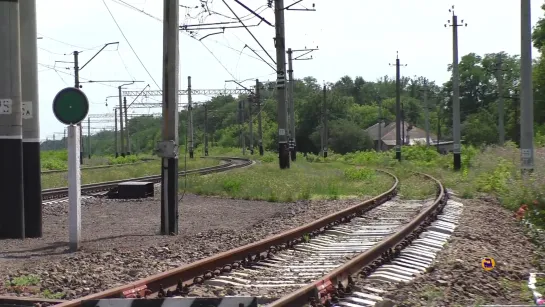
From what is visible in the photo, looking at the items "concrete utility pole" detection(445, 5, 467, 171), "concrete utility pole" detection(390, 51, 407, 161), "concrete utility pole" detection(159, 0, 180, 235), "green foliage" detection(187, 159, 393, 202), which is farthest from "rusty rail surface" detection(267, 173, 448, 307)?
"concrete utility pole" detection(390, 51, 407, 161)

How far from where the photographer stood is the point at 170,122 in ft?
47.5

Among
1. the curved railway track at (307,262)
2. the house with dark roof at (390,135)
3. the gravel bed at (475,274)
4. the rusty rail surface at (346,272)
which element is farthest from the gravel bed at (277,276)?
the house with dark roof at (390,135)

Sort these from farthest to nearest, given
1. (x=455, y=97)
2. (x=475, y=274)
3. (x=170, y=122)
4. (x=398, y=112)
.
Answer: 1. (x=398, y=112)
2. (x=455, y=97)
3. (x=170, y=122)
4. (x=475, y=274)

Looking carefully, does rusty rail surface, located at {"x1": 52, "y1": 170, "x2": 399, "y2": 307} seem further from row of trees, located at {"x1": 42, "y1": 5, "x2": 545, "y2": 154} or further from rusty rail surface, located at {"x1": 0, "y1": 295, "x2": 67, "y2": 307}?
row of trees, located at {"x1": 42, "y1": 5, "x2": 545, "y2": 154}

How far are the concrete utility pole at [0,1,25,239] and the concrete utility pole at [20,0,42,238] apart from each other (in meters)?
0.48

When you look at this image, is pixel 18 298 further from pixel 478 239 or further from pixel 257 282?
pixel 478 239

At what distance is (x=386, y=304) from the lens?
22.2 feet

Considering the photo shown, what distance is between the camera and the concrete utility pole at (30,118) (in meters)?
13.5

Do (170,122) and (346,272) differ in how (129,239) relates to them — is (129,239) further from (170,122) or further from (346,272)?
(346,272)

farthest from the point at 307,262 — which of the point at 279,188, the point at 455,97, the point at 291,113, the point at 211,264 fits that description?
the point at 291,113

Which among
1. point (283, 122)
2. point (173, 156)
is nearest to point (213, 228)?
point (173, 156)

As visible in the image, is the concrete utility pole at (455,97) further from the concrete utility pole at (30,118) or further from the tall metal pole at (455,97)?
the concrete utility pole at (30,118)

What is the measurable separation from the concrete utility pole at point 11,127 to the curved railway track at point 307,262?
4489mm

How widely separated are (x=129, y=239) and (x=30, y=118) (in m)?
2.78
